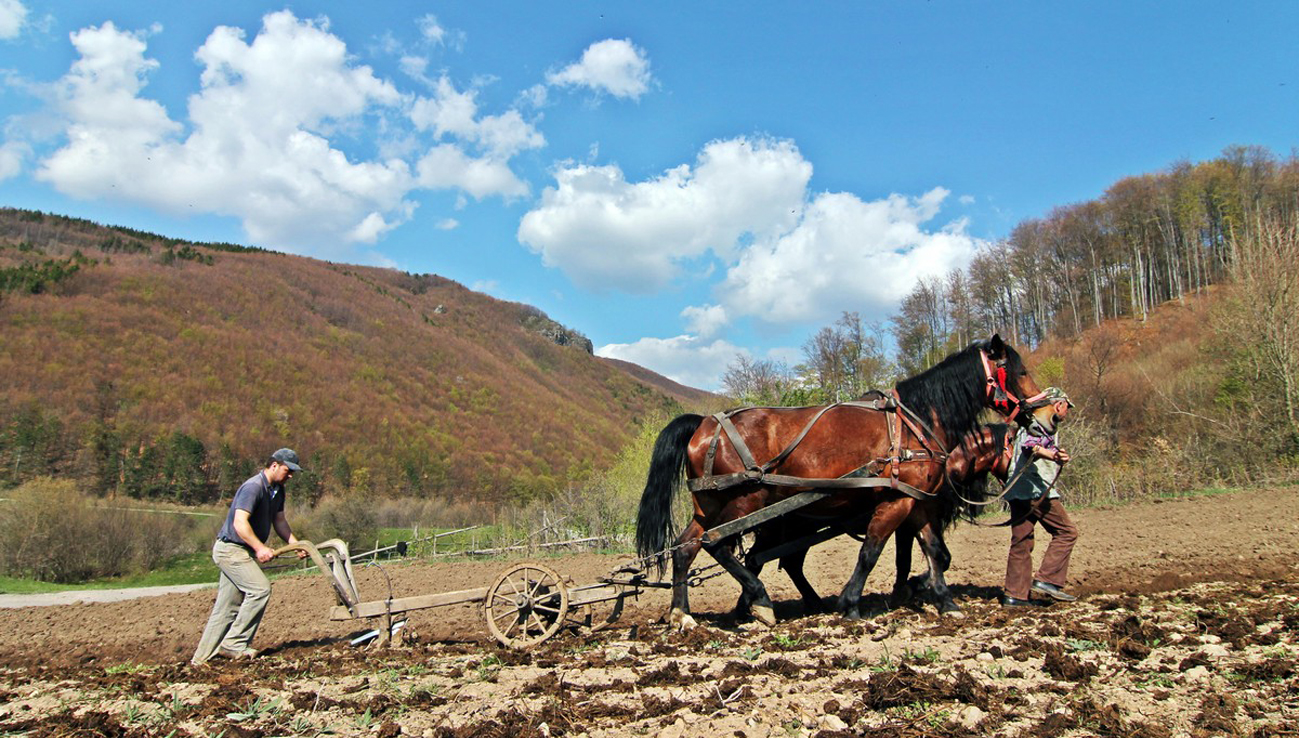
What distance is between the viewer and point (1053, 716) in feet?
10.4

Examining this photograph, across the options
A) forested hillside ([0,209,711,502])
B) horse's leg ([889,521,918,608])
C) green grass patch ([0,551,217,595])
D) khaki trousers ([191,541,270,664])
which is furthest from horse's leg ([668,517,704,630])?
forested hillside ([0,209,711,502])

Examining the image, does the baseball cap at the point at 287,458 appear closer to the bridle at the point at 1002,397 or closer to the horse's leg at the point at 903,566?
the horse's leg at the point at 903,566

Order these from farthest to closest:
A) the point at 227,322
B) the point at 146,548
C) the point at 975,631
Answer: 1. the point at 227,322
2. the point at 146,548
3. the point at 975,631

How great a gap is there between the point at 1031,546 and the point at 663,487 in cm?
331

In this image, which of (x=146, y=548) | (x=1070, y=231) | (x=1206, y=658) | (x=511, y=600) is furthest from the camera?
(x=1070, y=231)

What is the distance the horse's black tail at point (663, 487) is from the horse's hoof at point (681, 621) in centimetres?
66

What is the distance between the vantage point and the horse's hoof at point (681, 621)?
20.0 ft

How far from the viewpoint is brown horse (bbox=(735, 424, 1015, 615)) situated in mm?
6297

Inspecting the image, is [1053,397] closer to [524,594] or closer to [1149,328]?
[524,594]

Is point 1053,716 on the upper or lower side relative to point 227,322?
lower

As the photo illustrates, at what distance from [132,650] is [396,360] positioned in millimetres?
129686

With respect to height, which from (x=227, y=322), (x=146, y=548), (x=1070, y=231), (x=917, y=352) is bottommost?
(x=146, y=548)

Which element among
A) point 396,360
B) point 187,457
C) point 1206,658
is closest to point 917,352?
point 1206,658

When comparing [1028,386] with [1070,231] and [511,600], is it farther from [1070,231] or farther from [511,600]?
[1070,231]
